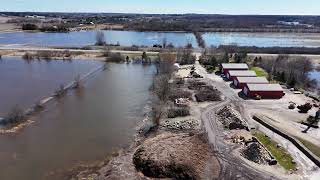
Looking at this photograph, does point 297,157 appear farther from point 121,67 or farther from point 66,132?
point 121,67

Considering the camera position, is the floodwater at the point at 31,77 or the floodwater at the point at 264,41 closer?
the floodwater at the point at 31,77

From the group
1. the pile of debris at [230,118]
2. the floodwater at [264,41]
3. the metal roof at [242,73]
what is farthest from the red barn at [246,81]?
the floodwater at [264,41]

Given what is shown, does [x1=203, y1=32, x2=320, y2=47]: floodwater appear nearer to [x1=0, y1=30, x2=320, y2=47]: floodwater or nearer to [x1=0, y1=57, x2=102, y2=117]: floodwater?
[x1=0, y1=30, x2=320, y2=47]: floodwater

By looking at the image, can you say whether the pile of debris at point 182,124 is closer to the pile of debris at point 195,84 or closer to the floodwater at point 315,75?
the pile of debris at point 195,84

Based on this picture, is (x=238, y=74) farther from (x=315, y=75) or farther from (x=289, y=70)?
(x=315, y=75)

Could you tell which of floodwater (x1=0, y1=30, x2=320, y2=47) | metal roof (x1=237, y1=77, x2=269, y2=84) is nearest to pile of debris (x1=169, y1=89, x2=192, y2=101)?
metal roof (x1=237, y1=77, x2=269, y2=84)
